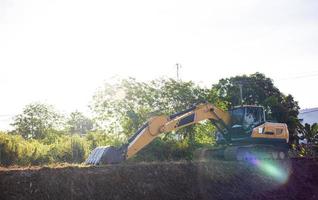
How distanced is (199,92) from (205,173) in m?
14.0

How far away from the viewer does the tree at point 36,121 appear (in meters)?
50.0

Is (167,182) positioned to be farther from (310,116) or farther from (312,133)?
(310,116)

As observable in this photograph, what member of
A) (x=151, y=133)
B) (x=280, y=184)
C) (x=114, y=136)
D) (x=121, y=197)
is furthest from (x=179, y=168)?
(x=114, y=136)

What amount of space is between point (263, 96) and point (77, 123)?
35.7 metres

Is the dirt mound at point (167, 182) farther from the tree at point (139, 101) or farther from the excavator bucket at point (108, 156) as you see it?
the tree at point (139, 101)

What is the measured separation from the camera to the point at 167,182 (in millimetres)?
10484

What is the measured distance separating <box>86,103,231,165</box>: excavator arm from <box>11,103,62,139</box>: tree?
37386 millimetres

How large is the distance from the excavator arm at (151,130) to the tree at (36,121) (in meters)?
37.4

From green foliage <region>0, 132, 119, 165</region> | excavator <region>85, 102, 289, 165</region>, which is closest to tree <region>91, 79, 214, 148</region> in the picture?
green foliage <region>0, 132, 119, 165</region>

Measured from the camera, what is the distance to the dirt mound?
845 cm

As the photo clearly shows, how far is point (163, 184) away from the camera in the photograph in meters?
10.3

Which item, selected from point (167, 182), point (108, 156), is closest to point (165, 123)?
point (167, 182)

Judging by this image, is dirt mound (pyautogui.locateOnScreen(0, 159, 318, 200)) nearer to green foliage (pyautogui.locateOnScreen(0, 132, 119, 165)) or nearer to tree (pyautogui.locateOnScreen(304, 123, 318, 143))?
green foliage (pyautogui.locateOnScreen(0, 132, 119, 165))

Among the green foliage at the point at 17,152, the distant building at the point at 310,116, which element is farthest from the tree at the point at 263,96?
the green foliage at the point at 17,152
